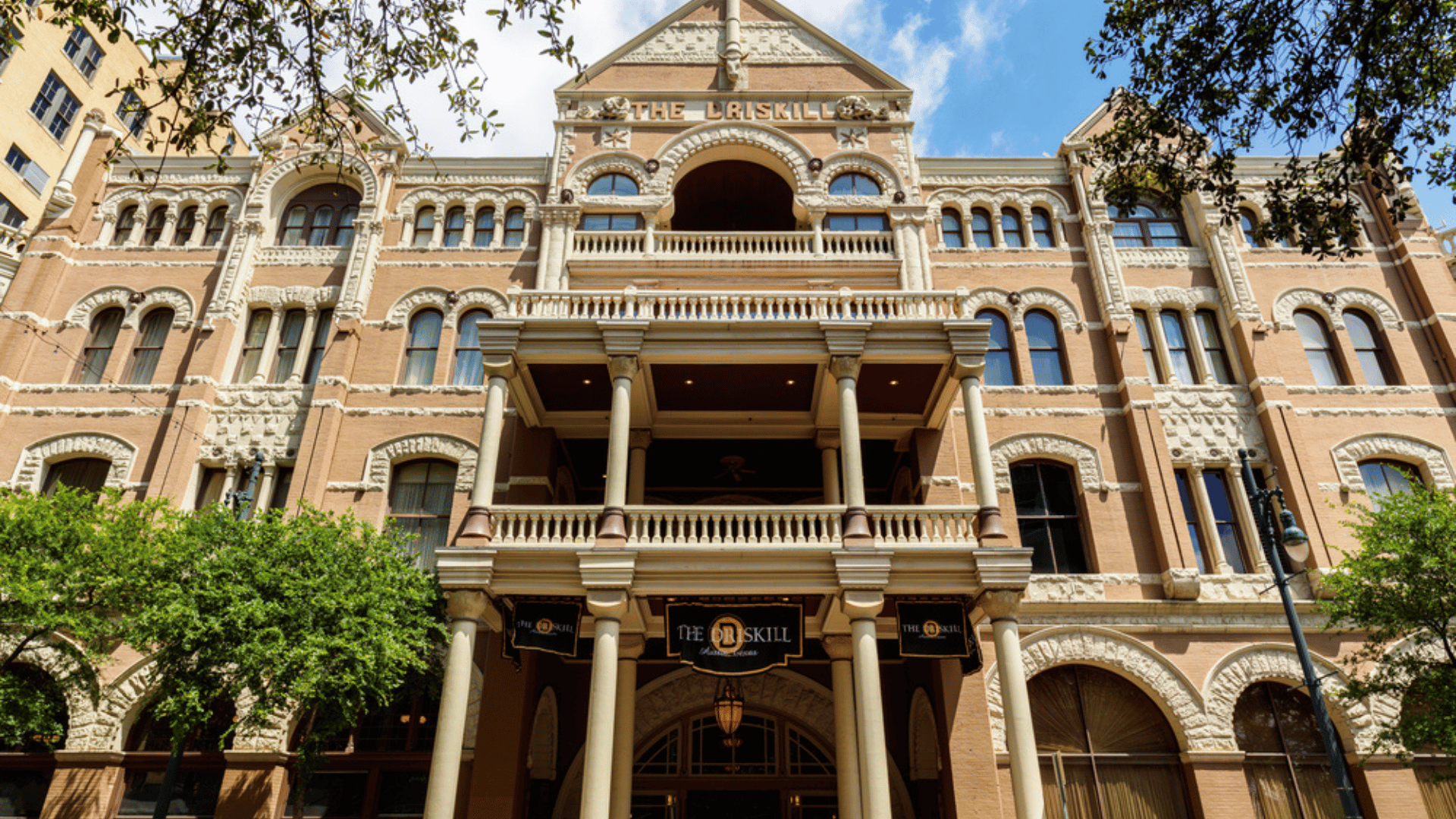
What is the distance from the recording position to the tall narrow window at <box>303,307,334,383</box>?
64.7ft

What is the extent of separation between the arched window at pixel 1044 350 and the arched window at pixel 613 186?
1031 centimetres

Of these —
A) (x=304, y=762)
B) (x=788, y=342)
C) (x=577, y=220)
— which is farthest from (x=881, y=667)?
(x=577, y=220)

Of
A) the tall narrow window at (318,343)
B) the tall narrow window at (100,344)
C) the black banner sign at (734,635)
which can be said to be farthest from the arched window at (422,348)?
the black banner sign at (734,635)

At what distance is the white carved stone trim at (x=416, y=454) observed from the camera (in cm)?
1805

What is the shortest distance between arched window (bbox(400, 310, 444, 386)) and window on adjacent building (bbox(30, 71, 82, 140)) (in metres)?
23.2

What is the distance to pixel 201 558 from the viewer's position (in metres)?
13.1

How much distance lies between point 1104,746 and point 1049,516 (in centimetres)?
456

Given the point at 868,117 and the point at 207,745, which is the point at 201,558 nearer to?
the point at 207,745

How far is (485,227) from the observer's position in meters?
21.6

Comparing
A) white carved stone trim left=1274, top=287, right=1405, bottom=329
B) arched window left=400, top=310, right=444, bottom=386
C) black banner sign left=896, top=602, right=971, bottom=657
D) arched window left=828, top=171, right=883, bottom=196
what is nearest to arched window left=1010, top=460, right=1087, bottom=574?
black banner sign left=896, top=602, right=971, bottom=657

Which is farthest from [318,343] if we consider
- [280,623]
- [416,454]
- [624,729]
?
[624,729]

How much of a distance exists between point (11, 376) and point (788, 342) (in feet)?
59.7

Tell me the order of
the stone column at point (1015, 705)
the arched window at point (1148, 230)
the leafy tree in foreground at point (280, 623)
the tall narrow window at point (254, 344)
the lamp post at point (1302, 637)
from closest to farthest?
the lamp post at point (1302, 637), the stone column at point (1015, 705), the leafy tree in foreground at point (280, 623), the tall narrow window at point (254, 344), the arched window at point (1148, 230)

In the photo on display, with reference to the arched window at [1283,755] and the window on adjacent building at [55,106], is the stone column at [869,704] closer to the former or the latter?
the arched window at [1283,755]
